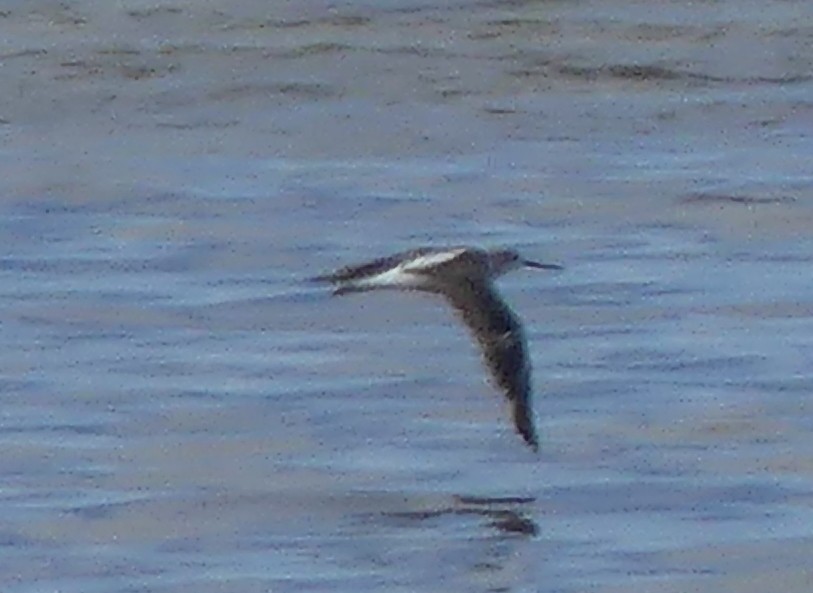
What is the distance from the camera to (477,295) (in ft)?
28.5

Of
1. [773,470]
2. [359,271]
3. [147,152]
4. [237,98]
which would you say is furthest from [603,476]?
[237,98]

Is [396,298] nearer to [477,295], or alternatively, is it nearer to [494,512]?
[494,512]

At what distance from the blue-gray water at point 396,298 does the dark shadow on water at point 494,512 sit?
1 centimetres

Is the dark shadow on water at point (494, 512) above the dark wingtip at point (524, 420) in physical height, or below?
below

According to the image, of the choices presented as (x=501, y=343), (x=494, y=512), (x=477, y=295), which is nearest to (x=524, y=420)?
(x=501, y=343)

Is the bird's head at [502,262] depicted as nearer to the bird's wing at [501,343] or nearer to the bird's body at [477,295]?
the bird's body at [477,295]

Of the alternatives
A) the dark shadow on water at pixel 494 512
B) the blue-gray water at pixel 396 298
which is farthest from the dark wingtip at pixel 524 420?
the dark shadow on water at pixel 494 512

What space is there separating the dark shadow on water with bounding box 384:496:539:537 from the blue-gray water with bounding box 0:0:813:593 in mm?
13

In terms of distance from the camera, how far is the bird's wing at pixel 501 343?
8375 mm

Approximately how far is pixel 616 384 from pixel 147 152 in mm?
4406

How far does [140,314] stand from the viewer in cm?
1167

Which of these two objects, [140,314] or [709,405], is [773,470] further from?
[140,314]

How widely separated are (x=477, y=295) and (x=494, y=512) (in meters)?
0.90

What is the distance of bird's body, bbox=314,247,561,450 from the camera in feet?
27.5
